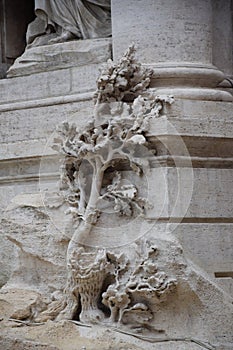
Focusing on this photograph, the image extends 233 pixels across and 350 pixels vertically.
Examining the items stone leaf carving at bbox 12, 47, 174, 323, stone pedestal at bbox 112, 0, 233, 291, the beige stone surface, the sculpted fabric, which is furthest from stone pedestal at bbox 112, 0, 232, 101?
the sculpted fabric

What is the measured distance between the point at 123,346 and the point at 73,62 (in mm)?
2554

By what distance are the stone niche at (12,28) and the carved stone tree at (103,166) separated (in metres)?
2.09

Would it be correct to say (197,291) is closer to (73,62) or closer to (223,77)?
(223,77)

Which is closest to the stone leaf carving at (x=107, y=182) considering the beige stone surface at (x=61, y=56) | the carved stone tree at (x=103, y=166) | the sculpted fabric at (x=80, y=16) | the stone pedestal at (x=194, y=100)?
the carved stone tree at (x=103, y=166)

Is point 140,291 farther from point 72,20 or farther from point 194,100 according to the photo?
point 72,20

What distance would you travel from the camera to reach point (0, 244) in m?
8.30

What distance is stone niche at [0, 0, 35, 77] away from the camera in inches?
378

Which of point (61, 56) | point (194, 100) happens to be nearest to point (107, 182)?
point (194, 100)

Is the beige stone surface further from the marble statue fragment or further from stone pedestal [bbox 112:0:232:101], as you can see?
stone pedestal [bbox 112:0:232:101]

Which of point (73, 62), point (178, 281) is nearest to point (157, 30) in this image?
point (73, 62)

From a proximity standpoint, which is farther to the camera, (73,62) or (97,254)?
(73,62)

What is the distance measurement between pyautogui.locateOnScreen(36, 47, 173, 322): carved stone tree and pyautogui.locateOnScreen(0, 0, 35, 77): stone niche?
209cm

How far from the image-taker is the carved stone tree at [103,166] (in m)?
7.32

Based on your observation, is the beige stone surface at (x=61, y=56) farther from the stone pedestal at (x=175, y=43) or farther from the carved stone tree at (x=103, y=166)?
the carved stone tree at (x=103, y=166)
